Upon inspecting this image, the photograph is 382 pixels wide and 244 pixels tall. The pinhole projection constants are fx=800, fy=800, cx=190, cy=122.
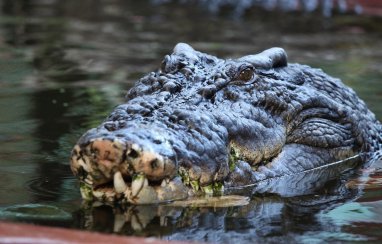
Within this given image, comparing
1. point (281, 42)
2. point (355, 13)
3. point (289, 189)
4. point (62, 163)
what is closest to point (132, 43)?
point (281, 42)

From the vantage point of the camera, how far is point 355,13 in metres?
15.4

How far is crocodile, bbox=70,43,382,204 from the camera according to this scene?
3.90 metres

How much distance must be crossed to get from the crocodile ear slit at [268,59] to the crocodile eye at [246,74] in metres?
0.10

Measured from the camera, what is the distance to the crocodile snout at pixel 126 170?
381 cm

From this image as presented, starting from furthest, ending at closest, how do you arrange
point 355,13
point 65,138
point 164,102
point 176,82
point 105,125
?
point 355,13
point 65,138
point 176,82
point 164,102
point 105,125

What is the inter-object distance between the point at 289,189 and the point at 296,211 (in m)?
0.54

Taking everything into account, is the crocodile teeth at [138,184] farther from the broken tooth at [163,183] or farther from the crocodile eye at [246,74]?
the crocodile eye at [246,74]

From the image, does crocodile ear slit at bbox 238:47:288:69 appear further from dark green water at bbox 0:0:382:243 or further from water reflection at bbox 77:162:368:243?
water reflection at bbox 77:162:368:243

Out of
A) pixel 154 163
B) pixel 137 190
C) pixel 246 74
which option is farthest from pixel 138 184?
pixel 246 74

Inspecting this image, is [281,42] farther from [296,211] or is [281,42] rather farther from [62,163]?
[296,211]

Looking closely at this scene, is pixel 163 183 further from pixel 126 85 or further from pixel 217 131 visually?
pixel 126 85

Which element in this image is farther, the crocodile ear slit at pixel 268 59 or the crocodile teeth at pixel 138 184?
the crocodile ear slit at pixel 268 59

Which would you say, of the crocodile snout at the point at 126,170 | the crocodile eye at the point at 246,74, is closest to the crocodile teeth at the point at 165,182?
the crocodile snout at the point at 126,170

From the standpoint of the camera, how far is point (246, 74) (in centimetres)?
502
